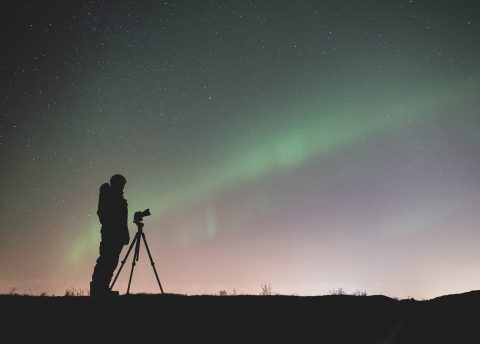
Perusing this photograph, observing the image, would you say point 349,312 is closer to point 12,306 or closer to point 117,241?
point 117,241

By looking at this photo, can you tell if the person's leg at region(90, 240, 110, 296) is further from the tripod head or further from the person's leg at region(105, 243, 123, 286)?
the tripod head

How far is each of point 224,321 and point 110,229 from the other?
365 centimetres

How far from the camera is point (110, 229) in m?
8.04

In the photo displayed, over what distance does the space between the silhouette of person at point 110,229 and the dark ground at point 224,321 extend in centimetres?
108

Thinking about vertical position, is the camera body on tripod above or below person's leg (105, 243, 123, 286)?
above

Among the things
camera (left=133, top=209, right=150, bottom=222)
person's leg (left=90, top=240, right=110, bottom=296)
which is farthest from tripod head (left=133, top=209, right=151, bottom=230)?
person's leg (left=90, top=240, right=110, bottom=296)

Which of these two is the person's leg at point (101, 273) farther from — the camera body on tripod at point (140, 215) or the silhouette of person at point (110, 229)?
the camera body on tripod at point (140, 215)

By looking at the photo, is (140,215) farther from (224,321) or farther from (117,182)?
(224,321)

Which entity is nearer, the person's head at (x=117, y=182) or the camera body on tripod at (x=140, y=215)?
the person's head at (x=117, y=182)

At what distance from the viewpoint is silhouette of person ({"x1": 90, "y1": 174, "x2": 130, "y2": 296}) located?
25.5 ft

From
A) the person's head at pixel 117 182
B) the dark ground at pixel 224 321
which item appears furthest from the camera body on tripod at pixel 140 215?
the dark ground at pixel 224 321

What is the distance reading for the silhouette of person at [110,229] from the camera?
25.5 feet

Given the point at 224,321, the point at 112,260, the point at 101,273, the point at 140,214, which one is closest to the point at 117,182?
the point at 140,214

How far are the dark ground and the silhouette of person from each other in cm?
108
